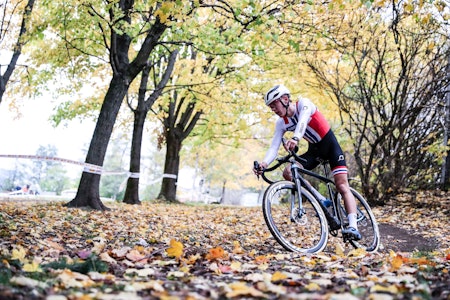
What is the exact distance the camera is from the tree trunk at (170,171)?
62.5 ft

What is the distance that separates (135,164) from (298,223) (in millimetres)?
10261

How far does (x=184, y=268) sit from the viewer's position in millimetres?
3488

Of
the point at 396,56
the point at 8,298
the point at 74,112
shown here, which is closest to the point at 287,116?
the point at 8,298

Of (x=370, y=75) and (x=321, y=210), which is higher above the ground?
(x=370, y=75)

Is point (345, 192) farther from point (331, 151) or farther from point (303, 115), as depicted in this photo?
point (303, 115)

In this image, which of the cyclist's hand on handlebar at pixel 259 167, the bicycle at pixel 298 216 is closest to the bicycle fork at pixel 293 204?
the bicycle at pixel 298 216

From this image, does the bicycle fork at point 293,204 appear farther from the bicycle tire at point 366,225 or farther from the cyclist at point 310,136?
the bicycle tire at point 366,225

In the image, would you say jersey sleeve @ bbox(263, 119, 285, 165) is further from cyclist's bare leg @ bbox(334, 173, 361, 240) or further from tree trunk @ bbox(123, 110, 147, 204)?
tree trunk @ bbox(123, 110, 147, 204)

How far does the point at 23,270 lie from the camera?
3.02 m

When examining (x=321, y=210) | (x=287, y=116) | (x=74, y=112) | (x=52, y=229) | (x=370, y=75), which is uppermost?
(x=370, y=75)

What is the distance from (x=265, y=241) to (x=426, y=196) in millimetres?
8361

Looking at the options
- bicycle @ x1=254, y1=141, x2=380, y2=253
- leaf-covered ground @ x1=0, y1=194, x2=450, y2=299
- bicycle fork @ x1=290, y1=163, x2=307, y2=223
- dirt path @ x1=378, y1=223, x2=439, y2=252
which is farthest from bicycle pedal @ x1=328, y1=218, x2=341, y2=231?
dirt path @ x1=378, y1=223, x2=439, y2=252

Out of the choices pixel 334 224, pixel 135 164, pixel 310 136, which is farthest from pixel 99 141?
pixel 334 224

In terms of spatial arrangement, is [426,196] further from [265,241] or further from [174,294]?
[174,294]
